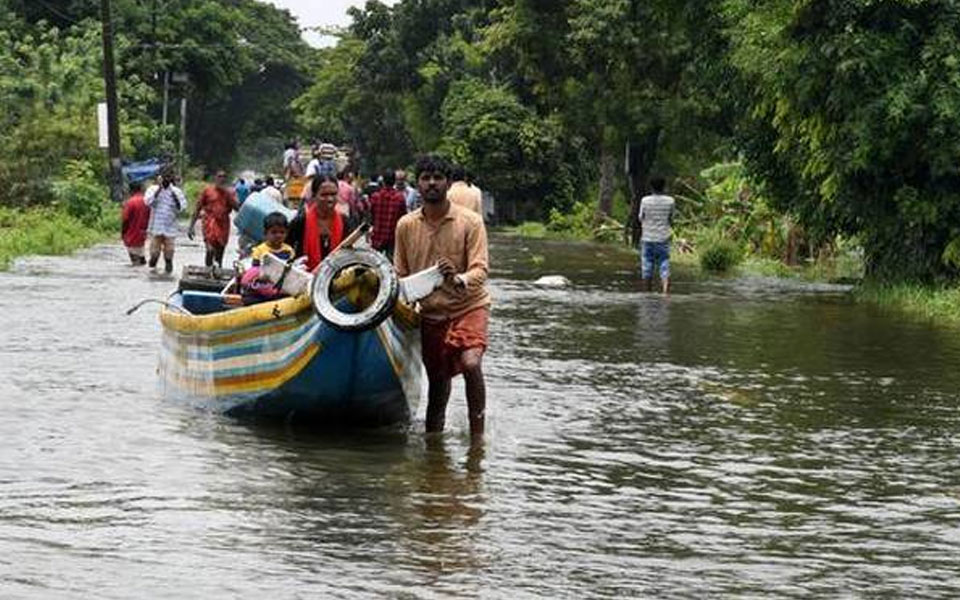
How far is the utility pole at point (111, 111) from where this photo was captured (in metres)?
42.9

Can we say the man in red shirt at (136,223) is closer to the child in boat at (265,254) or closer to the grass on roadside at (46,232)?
the grass on roadside at (46,232)

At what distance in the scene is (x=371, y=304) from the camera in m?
11.3

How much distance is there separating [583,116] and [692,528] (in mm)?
40225

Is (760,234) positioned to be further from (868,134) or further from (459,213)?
(459,213)

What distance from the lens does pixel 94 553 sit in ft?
27.2

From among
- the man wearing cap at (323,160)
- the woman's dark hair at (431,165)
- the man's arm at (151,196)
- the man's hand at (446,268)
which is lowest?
the man's hand at (446,268)

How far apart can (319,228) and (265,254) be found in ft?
1.62

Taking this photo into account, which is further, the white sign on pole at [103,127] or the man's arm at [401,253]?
the white sign on pole at [103,127]

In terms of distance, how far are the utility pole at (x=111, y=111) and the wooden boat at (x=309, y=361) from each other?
102 feet

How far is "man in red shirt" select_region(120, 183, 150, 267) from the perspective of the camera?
2848cm

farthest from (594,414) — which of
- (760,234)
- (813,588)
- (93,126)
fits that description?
A: (93,126)

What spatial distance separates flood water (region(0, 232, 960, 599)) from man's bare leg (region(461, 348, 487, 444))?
121 millimetres

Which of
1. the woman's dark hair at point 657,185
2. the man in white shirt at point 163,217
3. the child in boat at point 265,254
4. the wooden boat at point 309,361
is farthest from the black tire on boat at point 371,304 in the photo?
the man in white shirt at point 163,217

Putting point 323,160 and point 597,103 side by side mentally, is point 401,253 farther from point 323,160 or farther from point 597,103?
point 597,103
